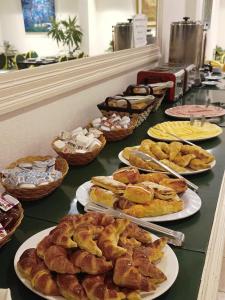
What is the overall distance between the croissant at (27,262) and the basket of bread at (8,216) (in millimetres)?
80

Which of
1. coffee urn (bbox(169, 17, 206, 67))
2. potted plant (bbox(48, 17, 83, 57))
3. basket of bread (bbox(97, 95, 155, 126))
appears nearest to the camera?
potted plant (bbox(48, 17, 83, 57))

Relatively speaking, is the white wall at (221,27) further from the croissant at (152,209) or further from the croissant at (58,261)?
the croissant at (58,261)

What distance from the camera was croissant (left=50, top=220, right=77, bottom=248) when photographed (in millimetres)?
465

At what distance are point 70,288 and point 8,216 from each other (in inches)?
9.2

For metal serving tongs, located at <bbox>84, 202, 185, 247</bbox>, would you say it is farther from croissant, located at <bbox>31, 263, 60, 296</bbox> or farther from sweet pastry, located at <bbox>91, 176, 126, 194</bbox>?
croissant, located at <bbox>31, 263, 60, 296</bbox>

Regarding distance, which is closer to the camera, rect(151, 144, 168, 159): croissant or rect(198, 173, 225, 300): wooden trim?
rect(198, 173, 225, 300): wooden trim

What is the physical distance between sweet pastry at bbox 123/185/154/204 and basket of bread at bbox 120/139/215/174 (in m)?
0.19

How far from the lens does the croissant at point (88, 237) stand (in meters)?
0.46

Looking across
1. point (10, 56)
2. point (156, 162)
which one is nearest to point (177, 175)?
point (156, 162)

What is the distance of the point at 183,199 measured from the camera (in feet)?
2.33

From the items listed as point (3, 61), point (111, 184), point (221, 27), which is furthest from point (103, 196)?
point (221, 27)

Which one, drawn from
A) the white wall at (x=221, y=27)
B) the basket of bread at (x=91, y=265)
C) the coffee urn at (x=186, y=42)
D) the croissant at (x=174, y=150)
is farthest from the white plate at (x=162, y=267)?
the white wall at (x=221, y=27)

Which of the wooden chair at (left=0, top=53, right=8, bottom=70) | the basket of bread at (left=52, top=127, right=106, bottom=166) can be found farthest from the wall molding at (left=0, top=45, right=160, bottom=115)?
the basket of bread at (left=52, top=127, right=106, bottom=166)

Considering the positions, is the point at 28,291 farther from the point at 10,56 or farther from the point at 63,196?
the point at 10,56
